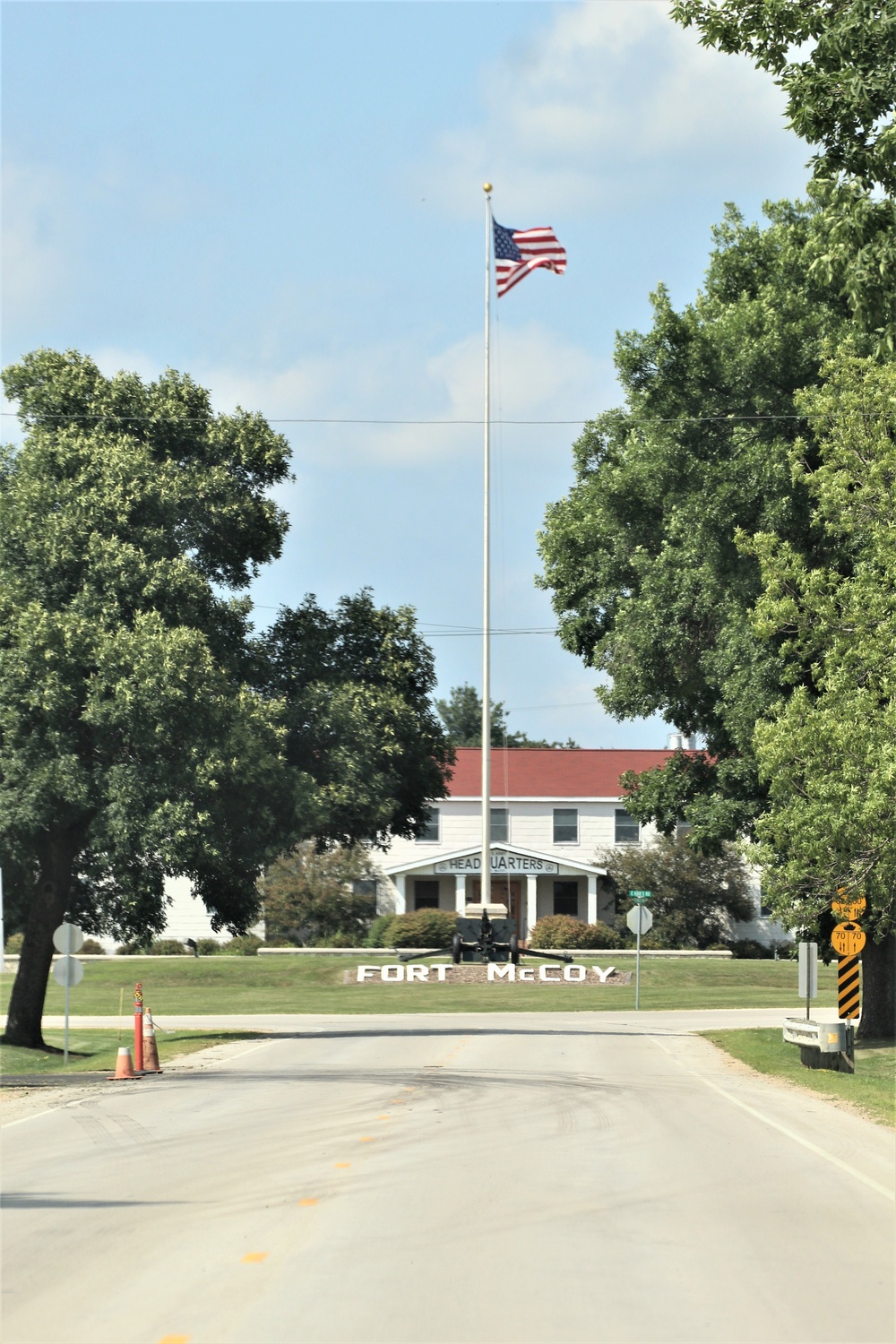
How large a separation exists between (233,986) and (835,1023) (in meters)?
31.9

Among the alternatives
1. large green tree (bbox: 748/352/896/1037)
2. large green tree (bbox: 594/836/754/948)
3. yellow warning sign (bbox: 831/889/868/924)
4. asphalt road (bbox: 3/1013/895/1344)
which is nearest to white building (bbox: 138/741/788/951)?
large green tree (bbox: 594/836/754/948)

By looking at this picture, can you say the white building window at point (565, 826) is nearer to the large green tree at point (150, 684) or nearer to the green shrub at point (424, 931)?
the green shrub at point (424, 931)

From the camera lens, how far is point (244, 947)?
64.0 m

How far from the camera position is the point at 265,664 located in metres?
28.9

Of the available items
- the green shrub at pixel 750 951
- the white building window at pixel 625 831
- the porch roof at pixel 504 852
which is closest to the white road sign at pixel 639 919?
the porch roof at pixel 504 852

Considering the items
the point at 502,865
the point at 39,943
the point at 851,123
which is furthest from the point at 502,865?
the point at 851,123

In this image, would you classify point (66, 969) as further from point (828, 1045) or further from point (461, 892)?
point (461, 892)

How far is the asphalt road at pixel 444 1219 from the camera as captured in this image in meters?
7.32

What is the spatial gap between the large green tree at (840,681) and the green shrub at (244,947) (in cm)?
4110

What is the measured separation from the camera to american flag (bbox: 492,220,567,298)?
122 feet

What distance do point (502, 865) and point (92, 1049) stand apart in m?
34.2

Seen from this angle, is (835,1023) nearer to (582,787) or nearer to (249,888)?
(249,888)

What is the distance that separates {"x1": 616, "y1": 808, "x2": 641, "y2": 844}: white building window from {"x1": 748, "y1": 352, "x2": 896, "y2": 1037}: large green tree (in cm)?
4243

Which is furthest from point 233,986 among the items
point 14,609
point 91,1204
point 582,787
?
point 91,1204
